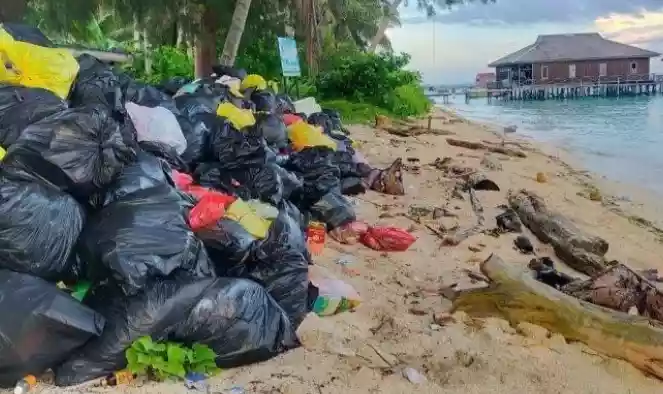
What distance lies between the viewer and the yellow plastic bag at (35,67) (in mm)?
2879

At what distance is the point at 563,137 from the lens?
15953 millimetres

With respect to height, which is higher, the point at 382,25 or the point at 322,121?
the point at 382,25

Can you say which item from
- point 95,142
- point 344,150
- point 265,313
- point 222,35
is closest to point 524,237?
point 344,150

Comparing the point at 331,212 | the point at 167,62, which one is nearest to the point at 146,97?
the point at 331,212

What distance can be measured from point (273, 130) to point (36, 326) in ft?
8.46

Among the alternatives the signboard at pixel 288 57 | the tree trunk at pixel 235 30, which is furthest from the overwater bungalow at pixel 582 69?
the signboard at pixel 288 57

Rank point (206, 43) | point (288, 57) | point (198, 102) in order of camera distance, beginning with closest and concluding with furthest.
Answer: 1. point (198, 102)
2. point (288, 57)
3. point (206, 43)

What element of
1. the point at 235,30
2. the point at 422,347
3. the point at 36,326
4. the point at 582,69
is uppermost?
the point at 235,30

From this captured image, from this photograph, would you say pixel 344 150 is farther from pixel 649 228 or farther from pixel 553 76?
pixel 553 76

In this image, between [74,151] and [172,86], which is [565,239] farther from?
[172,86]

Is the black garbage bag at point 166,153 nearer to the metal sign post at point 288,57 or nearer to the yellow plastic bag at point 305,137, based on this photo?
the yellow plastic bag at point 305,137

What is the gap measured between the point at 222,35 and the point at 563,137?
27.7ft

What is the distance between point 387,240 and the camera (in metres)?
3.82

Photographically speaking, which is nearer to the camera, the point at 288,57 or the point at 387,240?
the point at 387,240
